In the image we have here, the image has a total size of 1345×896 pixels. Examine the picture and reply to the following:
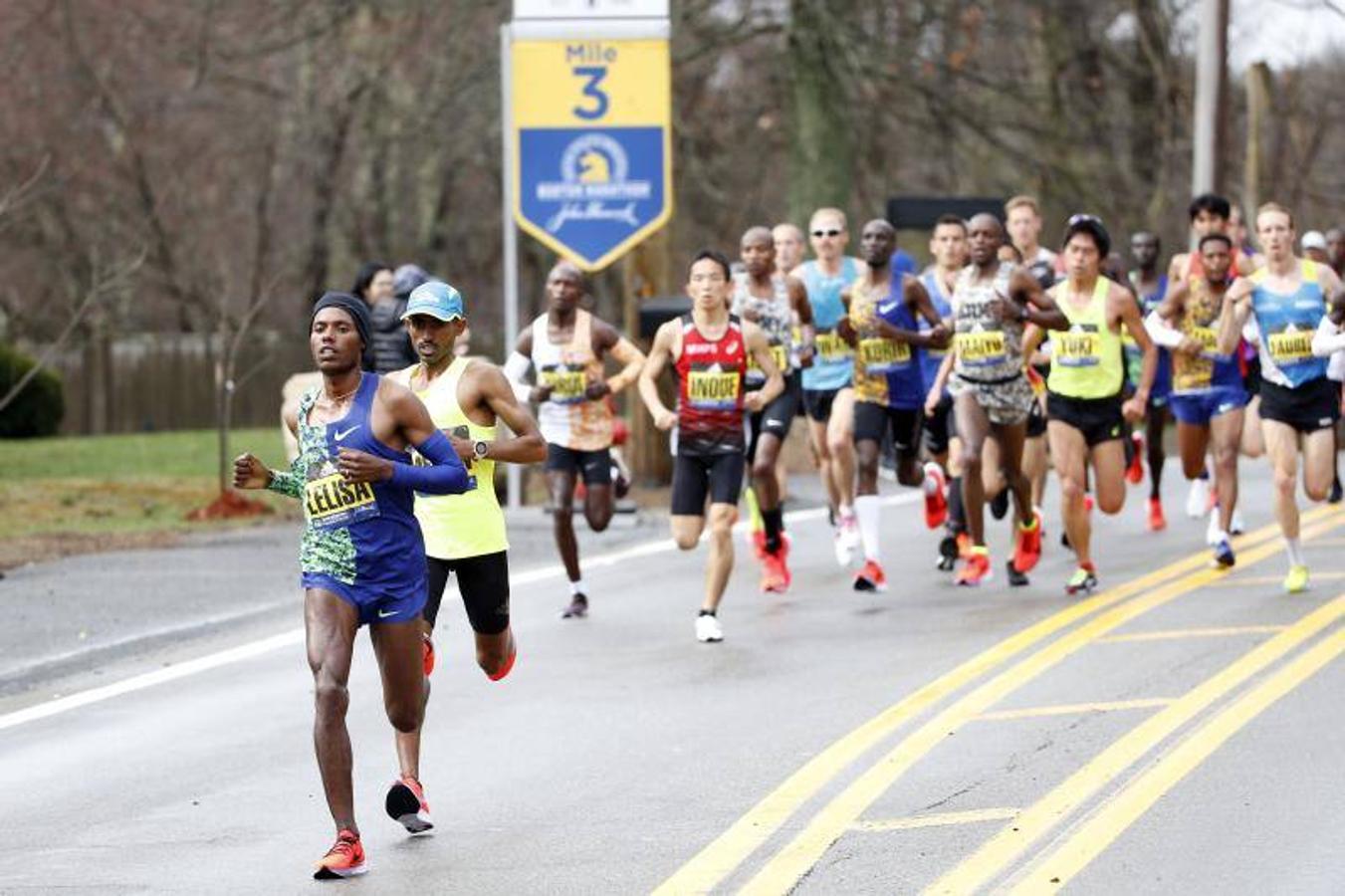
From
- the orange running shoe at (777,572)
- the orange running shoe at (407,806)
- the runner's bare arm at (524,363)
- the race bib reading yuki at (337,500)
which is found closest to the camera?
the race bib reading yuki at (337,500)

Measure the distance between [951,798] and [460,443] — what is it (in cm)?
213

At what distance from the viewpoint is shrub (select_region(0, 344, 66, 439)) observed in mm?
32406

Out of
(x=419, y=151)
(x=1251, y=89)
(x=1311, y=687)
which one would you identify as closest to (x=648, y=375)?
(x=1311, y=687)

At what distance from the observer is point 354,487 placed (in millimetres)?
8312

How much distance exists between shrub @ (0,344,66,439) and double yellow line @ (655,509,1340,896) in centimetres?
1995

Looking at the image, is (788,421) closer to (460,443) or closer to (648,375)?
(648,375)

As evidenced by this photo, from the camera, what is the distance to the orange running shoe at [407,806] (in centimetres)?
861

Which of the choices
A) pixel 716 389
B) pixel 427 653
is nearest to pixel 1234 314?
pixel 716 389

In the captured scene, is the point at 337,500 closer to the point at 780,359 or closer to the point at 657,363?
the point at 657,363

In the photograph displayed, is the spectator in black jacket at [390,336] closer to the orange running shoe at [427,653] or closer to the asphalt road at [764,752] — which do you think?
the asphalt road at [764,752]

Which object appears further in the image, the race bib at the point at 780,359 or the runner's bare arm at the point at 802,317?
the runner's bare arm at the point at 802,317

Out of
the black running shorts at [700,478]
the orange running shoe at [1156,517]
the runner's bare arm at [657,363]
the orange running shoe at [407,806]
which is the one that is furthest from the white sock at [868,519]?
the orange running shoe at [407,806]

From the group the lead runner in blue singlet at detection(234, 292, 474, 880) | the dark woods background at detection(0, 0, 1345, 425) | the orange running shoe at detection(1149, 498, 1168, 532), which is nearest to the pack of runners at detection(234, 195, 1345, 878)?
the orange running shoe at detection(1149, 498, 1168, 532)

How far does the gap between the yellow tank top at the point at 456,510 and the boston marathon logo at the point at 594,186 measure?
10880mm
